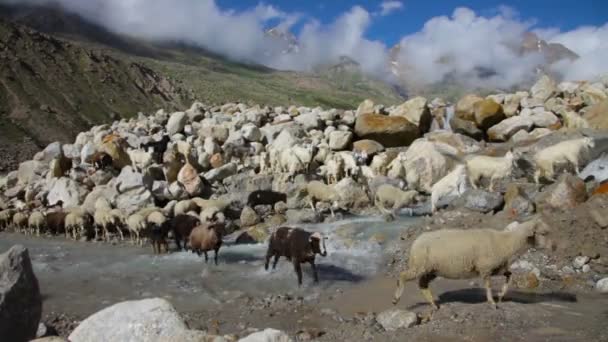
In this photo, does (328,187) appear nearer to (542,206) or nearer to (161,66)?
(542,206)

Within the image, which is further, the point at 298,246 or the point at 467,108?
the point at 467,108

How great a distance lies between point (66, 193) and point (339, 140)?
17.7 metres

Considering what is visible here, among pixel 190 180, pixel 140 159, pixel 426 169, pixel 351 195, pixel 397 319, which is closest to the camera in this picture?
pixel 397 319

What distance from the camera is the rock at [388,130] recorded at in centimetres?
3869

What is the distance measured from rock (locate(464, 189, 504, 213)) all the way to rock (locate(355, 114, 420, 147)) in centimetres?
1741

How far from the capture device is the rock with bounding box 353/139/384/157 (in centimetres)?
3609

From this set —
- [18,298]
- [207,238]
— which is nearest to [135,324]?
[18,298]

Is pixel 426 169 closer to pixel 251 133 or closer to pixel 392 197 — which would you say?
pixel 392 197

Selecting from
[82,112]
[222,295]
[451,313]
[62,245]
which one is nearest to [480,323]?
[451,313]

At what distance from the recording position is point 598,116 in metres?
35.1

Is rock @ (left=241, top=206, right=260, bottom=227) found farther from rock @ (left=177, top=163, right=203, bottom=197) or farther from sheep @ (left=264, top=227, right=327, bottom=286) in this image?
sheep @ (left=264, top=227, right=327, bottom=286)

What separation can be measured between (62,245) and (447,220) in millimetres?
17042

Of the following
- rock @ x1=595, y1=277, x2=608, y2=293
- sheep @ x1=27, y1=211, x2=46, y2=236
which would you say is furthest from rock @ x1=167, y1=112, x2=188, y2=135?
rock @ x1=595, y1=277, x2=608, y2=293

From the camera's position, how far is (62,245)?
2461cm
